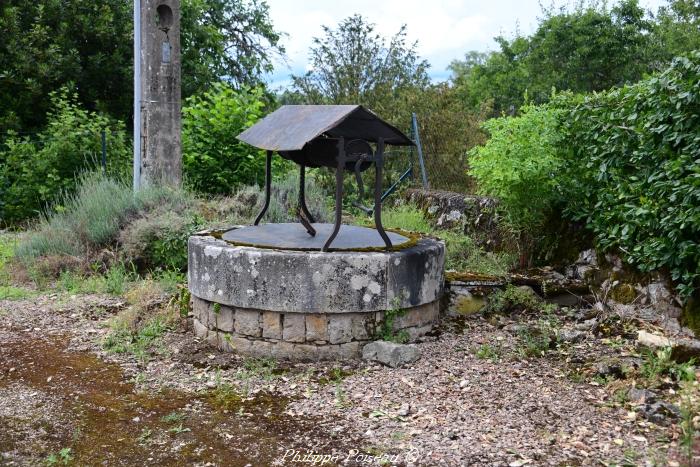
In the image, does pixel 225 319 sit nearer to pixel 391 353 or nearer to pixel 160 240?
pixel 391 353

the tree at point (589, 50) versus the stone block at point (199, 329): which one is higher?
the tree at point (589, 50)

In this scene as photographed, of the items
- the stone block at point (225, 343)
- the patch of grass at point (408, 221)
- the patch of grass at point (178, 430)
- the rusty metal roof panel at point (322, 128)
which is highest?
the rusty metal roof panel at point (322, 128)

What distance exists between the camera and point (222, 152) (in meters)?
9.05

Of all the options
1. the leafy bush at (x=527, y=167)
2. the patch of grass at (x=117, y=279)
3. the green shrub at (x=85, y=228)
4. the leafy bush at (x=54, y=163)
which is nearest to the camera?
the leafy bush at (x=527, y=167)

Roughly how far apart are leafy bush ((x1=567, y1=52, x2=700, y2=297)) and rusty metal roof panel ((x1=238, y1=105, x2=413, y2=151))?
5.44ft

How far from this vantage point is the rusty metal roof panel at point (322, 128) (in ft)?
15.1

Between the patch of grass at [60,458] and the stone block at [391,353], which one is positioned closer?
the patch of grass at [60,458]

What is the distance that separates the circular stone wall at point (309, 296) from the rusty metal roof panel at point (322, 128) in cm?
79

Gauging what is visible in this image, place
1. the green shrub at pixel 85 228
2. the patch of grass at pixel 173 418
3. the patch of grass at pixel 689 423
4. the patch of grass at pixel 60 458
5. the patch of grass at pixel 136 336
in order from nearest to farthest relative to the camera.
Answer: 1. the patch of grass at pixel 689 423
2. the patch of grass at pixel 60 458
3. the patch of grass at pixel 173 418
4. the patch of grass at pixel 136 336
5. the green shrub at pixel 85 228

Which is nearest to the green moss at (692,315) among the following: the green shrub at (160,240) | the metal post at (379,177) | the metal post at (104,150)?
the metal post at (379,177)

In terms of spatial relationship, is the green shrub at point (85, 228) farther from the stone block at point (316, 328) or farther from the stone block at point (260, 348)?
the stone block at point (316, 328)

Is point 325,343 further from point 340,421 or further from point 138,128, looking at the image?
point 138,128

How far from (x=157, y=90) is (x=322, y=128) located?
4.69 meters

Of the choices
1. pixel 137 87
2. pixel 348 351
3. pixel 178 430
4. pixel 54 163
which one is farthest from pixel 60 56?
pixel 178 430
